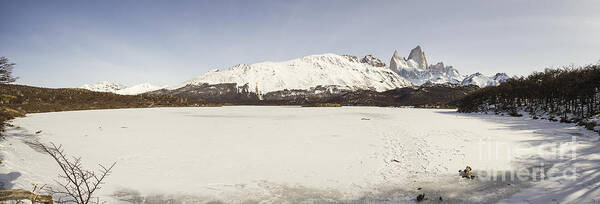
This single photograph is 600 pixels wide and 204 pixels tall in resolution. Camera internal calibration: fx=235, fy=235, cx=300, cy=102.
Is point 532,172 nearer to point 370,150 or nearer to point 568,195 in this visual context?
point 568,195

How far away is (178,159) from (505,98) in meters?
35.3

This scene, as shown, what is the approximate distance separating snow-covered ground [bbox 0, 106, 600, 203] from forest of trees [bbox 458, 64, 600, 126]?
27.5 feet

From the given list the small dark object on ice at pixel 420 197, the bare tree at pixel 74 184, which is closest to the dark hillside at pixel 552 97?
the small dark object on ice at pixel 420 197

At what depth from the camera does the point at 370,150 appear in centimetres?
905

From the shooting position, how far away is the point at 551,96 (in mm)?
20328

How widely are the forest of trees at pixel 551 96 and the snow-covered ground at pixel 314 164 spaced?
8388mm

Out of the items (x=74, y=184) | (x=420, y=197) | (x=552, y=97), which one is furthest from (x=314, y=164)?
(x=552, y=97)

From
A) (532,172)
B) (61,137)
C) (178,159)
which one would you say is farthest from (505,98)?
(61,137)

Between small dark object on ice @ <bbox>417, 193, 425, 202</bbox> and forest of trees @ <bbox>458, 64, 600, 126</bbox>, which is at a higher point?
forest of trees @ <bbox>458, 64, 600, 126</bbox>

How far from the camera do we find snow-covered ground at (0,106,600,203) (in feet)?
19.1

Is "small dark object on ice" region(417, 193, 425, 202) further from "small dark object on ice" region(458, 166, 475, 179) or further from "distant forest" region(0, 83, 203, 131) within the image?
"distant forest" region(0, 83, 203, 131)

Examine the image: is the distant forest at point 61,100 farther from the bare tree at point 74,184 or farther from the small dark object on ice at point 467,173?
the small dark object on ice at point 467,173

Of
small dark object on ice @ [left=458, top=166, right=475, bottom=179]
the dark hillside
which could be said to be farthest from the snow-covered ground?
the dark hillside

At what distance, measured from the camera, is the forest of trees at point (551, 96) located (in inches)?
672
